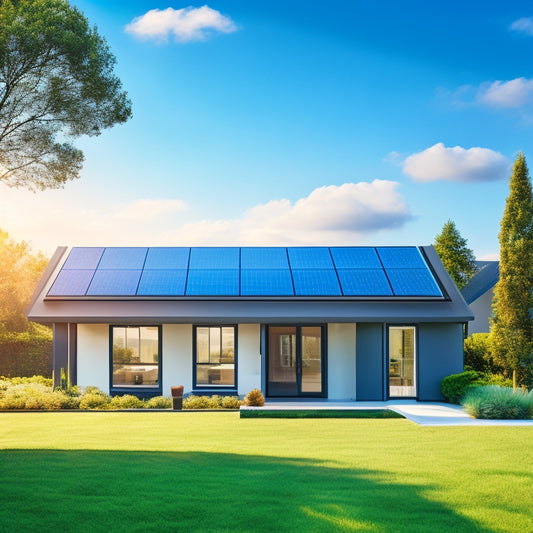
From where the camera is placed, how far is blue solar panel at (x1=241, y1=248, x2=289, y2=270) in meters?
21.2

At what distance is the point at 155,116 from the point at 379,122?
732 centimetres

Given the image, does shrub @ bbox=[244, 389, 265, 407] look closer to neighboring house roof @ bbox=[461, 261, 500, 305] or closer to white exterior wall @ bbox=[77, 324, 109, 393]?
white exterior wall @ bbox=[77, 324, 109, 393]

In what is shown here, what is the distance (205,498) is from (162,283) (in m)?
13.2

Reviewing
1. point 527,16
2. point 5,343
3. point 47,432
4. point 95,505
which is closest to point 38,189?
point 47,432

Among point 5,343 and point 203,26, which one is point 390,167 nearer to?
point 203,26

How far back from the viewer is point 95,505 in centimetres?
709

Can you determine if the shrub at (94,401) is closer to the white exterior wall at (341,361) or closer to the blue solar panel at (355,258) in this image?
the white exterior wall at (341,361)

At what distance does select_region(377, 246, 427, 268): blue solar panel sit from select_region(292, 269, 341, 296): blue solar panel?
219cm

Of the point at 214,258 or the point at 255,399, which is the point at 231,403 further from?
the point at 214,258

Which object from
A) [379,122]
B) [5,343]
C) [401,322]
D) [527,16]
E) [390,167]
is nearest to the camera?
[527,16]

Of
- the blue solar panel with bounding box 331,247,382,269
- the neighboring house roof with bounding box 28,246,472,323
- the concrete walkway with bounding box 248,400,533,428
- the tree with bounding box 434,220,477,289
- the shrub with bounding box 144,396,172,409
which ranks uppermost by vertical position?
the tree with bounding box 434,220,477,289

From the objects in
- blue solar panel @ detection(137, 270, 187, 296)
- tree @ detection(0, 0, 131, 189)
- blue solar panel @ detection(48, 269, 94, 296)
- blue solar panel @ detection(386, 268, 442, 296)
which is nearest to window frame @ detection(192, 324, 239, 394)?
blue solar panel @ detection(137, 270, 187, 296)

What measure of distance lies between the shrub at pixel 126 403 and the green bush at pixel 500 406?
895cm

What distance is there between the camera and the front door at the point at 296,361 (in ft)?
63.0
